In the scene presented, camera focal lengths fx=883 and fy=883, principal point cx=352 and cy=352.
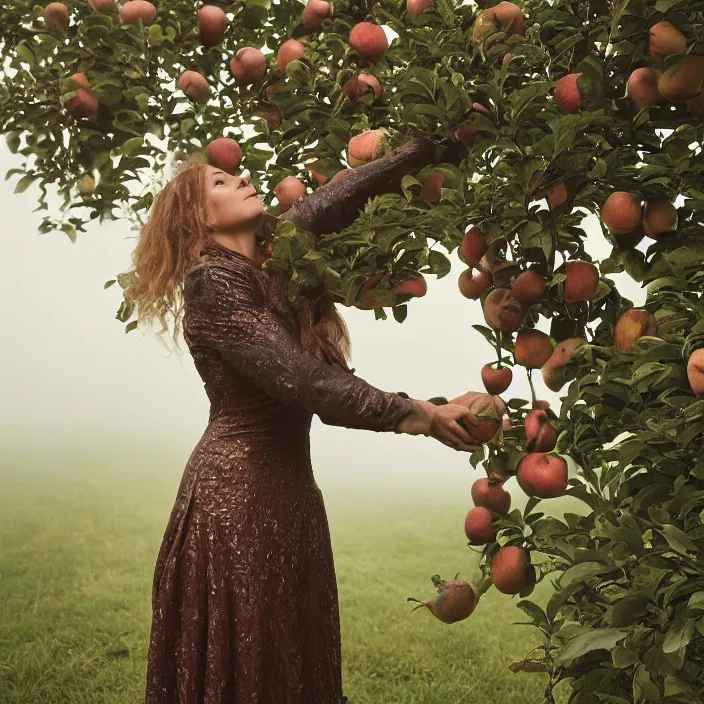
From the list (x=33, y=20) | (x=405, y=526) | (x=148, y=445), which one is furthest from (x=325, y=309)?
(x=148, y=445)

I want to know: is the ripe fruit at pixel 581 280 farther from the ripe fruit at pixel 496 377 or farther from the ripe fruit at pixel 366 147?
the ripe fruit at pixel 366 147

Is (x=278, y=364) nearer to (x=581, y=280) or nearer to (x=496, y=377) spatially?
(x=496, y=377)

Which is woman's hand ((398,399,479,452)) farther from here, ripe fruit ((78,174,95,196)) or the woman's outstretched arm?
ripe fruit ((78,174,95,196))

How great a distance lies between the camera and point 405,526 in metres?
2.93

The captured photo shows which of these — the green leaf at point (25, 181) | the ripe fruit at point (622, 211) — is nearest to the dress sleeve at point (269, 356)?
the ripe fruit at point (622, 211)

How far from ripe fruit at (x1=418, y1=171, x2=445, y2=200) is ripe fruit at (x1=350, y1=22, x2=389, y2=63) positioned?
260 mm

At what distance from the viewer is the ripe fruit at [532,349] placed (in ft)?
3.59

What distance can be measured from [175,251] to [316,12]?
490mm

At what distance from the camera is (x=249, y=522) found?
1200 mm

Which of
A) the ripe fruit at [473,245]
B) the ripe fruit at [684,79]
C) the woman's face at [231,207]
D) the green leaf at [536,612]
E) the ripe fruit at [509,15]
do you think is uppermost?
the ripe fruit at [509,15]

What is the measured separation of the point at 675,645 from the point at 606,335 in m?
0.39

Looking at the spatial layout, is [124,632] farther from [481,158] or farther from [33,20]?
[481,158]

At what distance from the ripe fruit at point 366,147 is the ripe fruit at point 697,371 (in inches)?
23.6

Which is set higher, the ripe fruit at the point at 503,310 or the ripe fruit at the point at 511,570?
the ripe fruit at the point at 503,310
